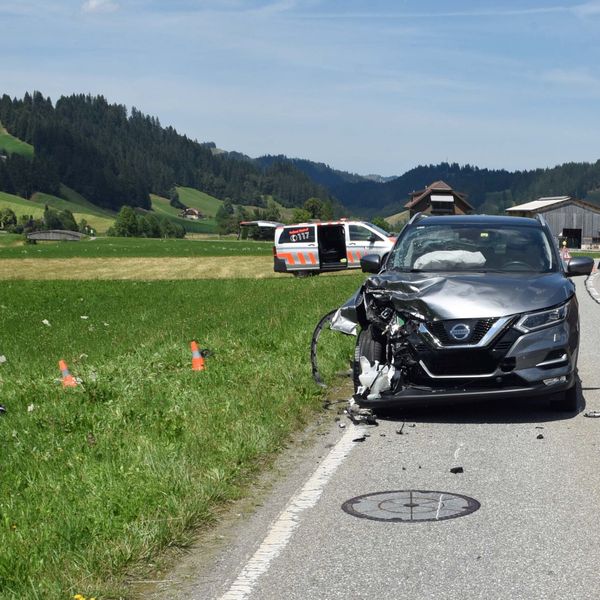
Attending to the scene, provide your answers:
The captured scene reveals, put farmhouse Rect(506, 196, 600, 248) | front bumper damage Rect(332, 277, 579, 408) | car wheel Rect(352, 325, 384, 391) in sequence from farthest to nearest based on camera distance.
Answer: farmhouse Rect(506, 196, 600, 248), car wheel Rect(352, 325, 384, 391), front bumper damage Rect(332, 277, 579, 408)

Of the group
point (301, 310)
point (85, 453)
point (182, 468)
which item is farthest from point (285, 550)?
point (301, 310)

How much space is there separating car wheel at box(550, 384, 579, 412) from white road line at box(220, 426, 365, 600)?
2076mm

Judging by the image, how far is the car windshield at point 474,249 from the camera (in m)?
9.75

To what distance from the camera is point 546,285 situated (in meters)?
8.82

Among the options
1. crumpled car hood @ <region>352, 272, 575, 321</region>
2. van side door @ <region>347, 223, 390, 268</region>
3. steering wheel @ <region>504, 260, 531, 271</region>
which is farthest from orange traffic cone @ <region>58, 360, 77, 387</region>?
van side door @ <region>347, 223, 390, 268</region>

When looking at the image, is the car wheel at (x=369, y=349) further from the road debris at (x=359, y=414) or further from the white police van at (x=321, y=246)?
the white police van at (x=321, y=246)

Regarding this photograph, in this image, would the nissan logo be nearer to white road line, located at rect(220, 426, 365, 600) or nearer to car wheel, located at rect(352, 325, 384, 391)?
car wheel, located at rect(352, 325, 384, 391)

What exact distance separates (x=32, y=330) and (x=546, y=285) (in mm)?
15070

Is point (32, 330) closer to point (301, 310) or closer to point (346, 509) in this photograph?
point (301, 310)

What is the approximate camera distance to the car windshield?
9750 mm

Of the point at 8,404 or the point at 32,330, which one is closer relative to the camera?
the point at 8,404

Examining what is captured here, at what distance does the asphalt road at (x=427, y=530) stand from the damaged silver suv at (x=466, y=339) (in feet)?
1.31

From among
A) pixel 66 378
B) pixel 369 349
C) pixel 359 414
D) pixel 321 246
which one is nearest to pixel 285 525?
pixel 359 414

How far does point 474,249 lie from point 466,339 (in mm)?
1856
